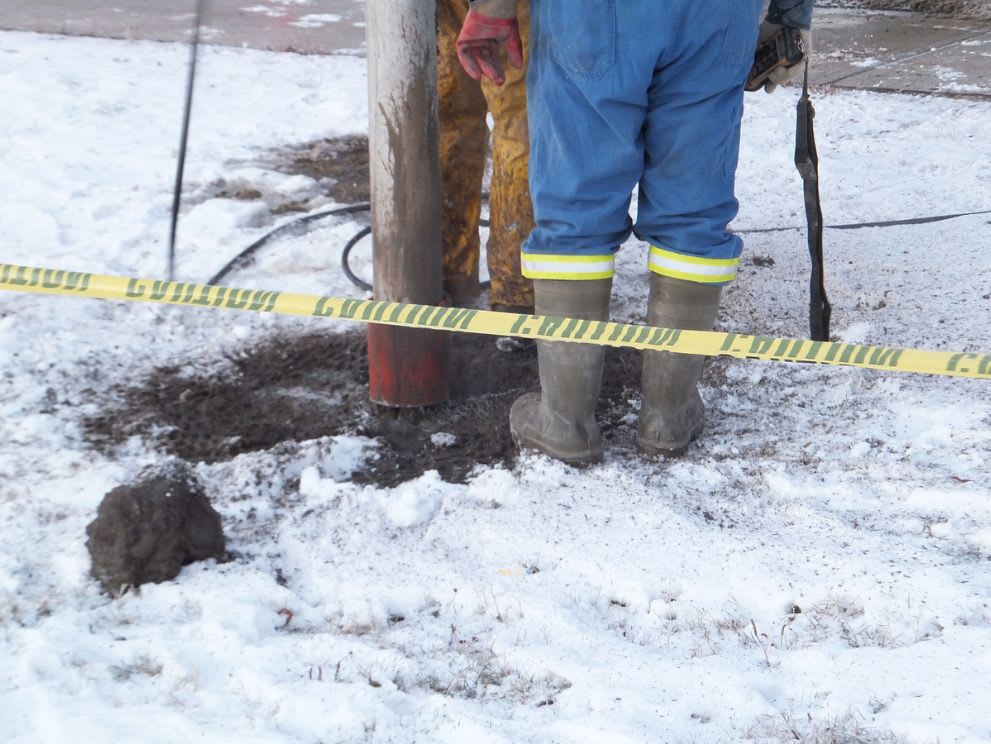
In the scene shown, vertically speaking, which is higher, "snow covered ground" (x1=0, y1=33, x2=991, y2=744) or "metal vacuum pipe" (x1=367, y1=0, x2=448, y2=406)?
"metal vacuum pipe" (x1=367, y1=0, x2=448, y2=406)

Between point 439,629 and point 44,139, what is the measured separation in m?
3.79

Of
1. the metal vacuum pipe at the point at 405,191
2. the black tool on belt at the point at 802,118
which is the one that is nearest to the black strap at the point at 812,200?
the black tool on belt at the point at 802,118

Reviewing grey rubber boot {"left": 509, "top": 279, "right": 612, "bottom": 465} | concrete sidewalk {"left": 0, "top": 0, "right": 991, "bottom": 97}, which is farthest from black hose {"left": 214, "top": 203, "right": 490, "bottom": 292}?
concrete sidewalk {"left": 0, "top": 0, "right": 991, "bottom": 97}

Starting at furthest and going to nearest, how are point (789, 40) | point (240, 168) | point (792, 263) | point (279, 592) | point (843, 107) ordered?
point (843, 107)
point (240, 168)
point (792, 263)
point (789, 40)
point (279, 592)

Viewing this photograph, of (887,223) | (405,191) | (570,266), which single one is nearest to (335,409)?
(405,191)

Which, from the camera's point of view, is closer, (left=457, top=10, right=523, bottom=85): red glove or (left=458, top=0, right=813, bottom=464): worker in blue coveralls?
(left=458, top=0, right=813, bottom=464): worker in blue coveralls

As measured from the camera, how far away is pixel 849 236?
3980mm

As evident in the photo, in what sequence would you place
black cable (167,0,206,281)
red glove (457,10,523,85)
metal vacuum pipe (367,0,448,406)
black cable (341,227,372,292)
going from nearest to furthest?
red glove (457,10,523,85) < metal vacuum pipe (367,0,448,406) < black cable (167,0,206,281) < black cable (341,227,372,292)

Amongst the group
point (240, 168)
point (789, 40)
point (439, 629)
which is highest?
point (789, 40)

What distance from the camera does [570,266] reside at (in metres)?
2.40

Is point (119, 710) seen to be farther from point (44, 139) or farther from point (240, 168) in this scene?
point (44, 139)

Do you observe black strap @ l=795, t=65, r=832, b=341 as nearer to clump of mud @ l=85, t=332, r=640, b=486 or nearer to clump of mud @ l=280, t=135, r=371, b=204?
clump of mud @ l=85, t=332, r=640, b=486

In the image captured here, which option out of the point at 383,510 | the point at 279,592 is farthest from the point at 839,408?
the point at 279,592

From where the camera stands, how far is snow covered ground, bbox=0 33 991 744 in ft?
5.68
